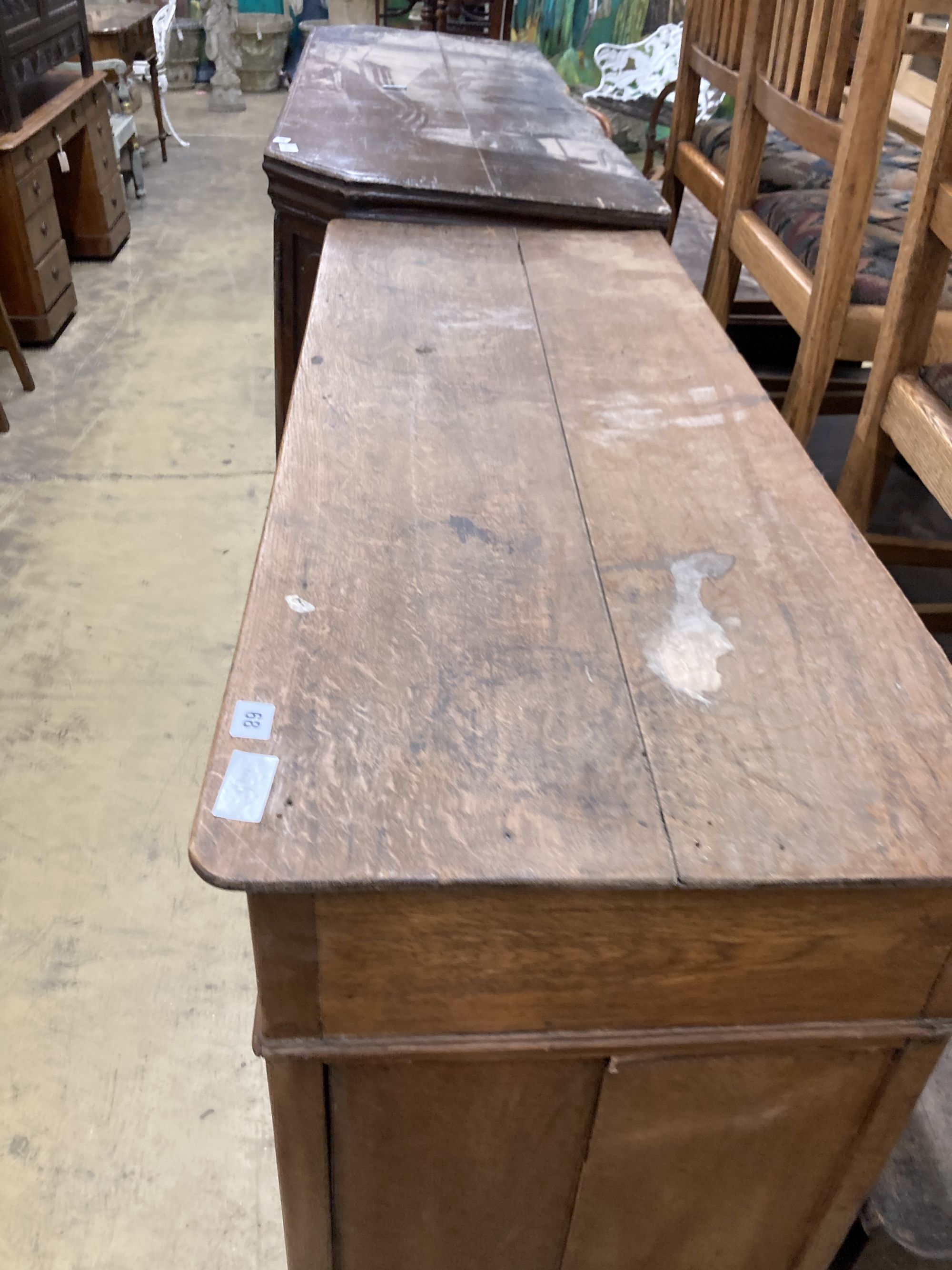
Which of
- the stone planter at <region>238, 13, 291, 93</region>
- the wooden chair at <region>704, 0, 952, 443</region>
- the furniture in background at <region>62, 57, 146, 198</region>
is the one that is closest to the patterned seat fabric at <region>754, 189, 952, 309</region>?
the wooden chair at <region>704, 0, 952, 443</region>

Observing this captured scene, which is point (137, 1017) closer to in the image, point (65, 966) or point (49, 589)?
point (65, 966)

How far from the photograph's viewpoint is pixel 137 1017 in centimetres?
123

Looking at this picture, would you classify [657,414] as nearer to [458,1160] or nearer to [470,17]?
[458,1160]

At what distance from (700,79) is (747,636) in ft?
5.56

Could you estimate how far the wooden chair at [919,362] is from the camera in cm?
98

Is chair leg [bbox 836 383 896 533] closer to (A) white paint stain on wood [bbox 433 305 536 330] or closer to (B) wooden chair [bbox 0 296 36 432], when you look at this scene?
(A) white paint stain on wood [bbox 433 305 536 330]

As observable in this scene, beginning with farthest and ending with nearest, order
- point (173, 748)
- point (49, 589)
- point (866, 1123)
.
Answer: point (49, 589), point (173, 748), point (866, 1123)

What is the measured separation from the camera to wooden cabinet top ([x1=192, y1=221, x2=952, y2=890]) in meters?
0.53

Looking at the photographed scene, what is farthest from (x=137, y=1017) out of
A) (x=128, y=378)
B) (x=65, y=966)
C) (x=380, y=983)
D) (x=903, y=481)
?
(x=128, y=378)

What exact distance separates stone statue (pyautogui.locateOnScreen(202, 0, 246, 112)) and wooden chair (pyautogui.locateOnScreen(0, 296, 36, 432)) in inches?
136

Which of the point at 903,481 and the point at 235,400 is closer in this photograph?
the point at 903,481

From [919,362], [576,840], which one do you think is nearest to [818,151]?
[919,362]

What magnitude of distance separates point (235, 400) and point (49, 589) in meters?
0.95

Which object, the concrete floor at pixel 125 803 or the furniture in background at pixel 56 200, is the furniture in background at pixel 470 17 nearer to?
the furniture in background at pixel 56 200
